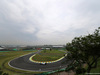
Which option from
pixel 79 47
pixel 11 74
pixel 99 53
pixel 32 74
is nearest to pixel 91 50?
pixel 99 53

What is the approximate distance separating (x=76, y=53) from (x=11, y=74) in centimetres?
1675

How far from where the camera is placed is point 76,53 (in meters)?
8.91

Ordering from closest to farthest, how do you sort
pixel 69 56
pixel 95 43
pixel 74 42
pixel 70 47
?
pixel 95 43, pixel 74 42, pixel 70 47, pixel 69 56

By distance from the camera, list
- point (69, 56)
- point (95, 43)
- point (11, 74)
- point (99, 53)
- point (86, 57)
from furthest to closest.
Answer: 1. point (11, 74)
2. point (69, 56)
3. point (86, 57)
4. point (99, 53)
5. point (95, 43)

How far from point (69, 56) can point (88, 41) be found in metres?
4.66

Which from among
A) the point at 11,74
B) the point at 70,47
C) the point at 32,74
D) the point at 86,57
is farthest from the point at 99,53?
the point at 11,74

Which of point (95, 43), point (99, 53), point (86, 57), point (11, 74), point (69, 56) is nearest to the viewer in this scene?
point (95, 43)

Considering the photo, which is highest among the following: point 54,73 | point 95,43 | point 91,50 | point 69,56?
point 95,43

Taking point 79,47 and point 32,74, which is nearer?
point 79,47

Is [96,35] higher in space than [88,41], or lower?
higher

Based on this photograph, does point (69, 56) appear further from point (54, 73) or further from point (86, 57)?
point (54, 73)

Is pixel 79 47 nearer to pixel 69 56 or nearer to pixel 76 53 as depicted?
pixel 76 53

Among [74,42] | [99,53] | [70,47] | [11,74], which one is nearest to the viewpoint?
[99,53]

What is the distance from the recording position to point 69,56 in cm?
1048
